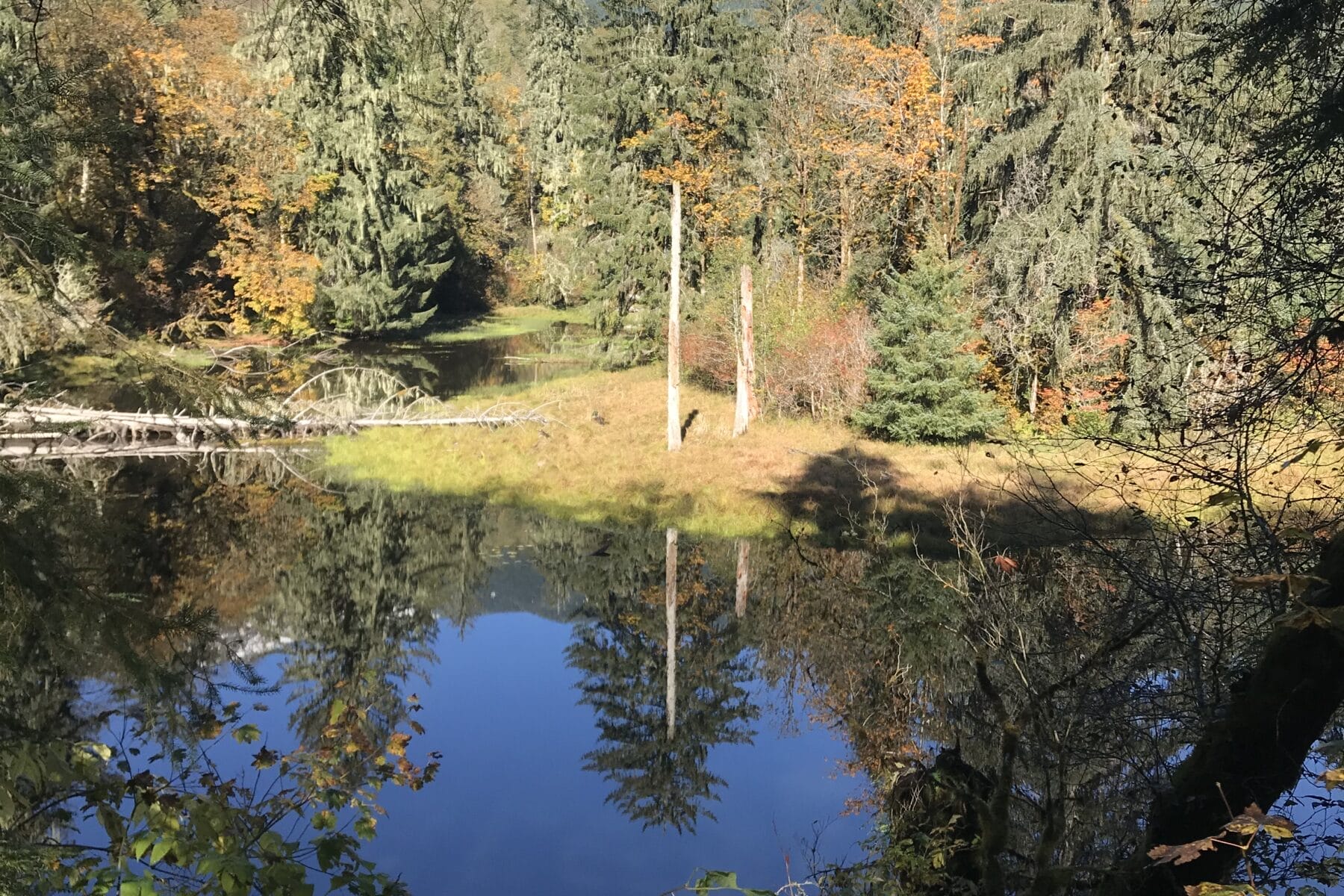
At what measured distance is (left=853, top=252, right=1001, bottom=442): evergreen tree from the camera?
21.3m

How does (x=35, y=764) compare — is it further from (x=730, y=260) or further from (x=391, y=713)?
(x=730, y=260)

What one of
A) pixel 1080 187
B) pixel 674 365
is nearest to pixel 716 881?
pixel 674 365

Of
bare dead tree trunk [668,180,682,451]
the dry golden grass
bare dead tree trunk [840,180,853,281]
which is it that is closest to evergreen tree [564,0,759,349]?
bare dead tree trunk [840,180,853,281]

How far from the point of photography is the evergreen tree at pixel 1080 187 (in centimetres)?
2078

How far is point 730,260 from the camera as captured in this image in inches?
1212

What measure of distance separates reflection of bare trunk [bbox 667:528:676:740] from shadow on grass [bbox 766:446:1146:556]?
2199 millimetres

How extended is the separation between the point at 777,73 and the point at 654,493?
18259 mm

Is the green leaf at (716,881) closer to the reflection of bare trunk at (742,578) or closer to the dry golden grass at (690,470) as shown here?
the reflection of bare trunk at (742,578)

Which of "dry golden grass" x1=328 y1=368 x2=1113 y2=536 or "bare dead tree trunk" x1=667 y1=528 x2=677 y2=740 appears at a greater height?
"dry golden grass" x1=328 y1=368 x2=1113 y2=536

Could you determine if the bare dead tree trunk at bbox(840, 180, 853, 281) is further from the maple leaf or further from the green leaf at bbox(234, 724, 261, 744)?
the maple leaf

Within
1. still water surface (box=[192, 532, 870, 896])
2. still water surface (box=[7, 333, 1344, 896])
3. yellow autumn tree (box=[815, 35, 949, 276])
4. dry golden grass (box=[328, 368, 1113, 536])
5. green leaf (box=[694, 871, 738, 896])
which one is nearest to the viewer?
green leaf (box=[694, 871, 738, 896])

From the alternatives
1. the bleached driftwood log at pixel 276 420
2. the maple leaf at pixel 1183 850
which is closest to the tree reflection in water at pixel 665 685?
the bleached driftwood log at pixel 276 420

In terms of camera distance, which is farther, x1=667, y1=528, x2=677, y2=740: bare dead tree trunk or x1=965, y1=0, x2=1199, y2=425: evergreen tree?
x1=965, y1=0, x2=1199, y2=425: evergreen tree

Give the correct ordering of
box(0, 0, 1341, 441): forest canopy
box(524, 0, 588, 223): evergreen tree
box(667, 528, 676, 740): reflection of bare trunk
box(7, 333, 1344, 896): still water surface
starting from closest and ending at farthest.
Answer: box(7, 333, 1344, 896): still water surface → box(0, 0, 1341, 441): forest canopy → box(667, 528, 676, 740): reflection of bare trunk → box(524, 0, 588, 223): evergreen tree
